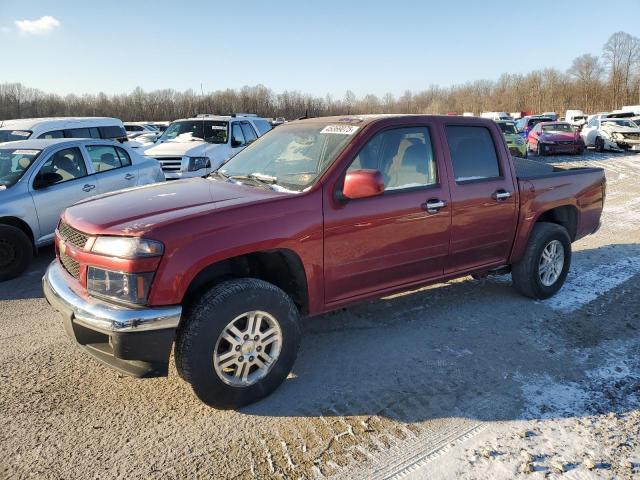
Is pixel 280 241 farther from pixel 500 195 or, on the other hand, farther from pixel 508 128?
pixel 508 128

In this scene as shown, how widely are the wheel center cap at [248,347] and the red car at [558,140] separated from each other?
68.2 ft

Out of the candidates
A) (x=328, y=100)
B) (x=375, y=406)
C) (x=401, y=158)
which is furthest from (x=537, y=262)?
(x=328, y=100)

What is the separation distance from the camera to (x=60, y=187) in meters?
6.61

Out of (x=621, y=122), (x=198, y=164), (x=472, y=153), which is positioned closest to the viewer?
(x=472, y=153)

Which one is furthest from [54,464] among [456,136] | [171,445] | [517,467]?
[456,136]

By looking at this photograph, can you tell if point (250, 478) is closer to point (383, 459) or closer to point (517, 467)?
point (383, 459)

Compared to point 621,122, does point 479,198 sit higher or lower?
lower

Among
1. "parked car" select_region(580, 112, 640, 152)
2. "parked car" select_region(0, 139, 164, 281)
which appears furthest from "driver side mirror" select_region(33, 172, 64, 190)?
"parked car" select_region(580, 112, 640, 152)

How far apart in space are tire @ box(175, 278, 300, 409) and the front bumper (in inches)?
5.2

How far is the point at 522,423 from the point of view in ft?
9.91

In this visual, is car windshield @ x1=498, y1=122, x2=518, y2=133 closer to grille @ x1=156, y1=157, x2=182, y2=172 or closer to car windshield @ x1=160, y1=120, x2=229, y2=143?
car windshield @ x1=160, y1=120, x2=229, y2=143

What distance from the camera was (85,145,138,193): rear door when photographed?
7262 mm

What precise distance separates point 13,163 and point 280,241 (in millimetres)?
5185

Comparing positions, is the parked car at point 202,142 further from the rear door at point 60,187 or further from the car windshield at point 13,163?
the car windshield at point 13,163
